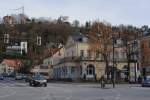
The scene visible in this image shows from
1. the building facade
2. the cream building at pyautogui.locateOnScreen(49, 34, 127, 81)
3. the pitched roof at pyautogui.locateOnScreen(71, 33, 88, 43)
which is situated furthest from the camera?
the pitched roof at pyautogui.locateOnScreen(71, 33, 88, 43)

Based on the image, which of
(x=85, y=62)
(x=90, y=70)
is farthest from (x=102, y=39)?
(x=90, y=70)

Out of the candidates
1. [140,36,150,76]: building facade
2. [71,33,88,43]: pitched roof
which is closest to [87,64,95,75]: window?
[71,33,88,43]: pitched roof

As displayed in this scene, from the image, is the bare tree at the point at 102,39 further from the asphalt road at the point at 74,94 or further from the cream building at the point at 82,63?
the asphalt road at the point at 74,94

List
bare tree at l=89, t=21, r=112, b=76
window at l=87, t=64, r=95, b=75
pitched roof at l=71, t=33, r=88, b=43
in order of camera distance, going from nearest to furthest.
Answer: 1. bare tree at l=89, t=21, r=112, b=76
2. window at l=87, t=64, r=95, b=75
3. pitched roof at l=71, t=33, r=88, b=43

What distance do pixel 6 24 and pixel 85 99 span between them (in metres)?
41.7

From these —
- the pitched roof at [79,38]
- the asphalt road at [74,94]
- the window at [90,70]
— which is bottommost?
the asphalt road at [74,94]

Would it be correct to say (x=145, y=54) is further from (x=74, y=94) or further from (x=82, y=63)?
(x=74, y=94)

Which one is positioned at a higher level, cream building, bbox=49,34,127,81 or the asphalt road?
cream building, bbox=49,34,127,81

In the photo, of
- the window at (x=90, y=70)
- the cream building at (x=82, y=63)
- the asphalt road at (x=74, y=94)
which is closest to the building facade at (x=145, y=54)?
the cream building at (x=82, y=63)

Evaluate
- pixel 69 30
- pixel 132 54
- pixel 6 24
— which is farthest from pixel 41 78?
pixel 69 30

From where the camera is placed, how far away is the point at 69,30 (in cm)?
11662

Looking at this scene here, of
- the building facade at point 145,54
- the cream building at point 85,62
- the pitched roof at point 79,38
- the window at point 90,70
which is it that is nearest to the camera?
the building facade at point 145,54

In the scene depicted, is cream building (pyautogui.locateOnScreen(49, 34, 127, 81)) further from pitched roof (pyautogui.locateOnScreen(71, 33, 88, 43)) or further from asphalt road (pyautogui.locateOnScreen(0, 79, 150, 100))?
asphalt road (pyautogui.locateOnScreen(0, 79, 150, 100))

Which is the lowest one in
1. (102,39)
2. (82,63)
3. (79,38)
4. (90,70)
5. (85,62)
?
(90,70)
